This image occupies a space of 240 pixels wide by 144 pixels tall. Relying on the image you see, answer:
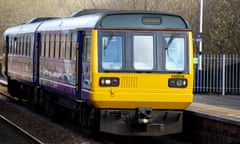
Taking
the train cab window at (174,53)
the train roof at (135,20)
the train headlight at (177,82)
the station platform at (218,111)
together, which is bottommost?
the station platform at (218,111)

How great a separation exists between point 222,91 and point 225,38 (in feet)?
17.9

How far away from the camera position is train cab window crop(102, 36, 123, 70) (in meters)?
13.8

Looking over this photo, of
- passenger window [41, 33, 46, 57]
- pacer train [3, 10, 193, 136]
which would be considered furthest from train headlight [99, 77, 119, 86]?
passenger window [41, 33, 46, 57]

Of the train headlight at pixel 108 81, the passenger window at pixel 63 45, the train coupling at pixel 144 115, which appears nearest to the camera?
the train headlight at pixel 108 81

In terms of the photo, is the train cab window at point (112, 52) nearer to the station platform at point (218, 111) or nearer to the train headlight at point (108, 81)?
the train headlight at point (108, 81)

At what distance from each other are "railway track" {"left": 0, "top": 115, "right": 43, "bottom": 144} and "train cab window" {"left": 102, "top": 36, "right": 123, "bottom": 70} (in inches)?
91.2

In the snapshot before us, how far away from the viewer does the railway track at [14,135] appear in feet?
49.2

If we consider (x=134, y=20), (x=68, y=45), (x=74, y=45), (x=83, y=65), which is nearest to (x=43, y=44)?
(x=68, y=45)

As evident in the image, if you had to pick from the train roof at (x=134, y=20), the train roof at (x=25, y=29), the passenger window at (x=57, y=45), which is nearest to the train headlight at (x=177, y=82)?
the train roof at (x=134, y=20)

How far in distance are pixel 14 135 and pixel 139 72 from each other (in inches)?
159

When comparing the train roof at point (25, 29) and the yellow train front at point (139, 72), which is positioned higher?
the train roof at point (25, 29)

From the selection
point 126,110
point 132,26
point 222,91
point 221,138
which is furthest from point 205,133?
point 222,91

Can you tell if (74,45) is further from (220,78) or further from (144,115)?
(220,78)

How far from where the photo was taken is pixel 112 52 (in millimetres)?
13844
